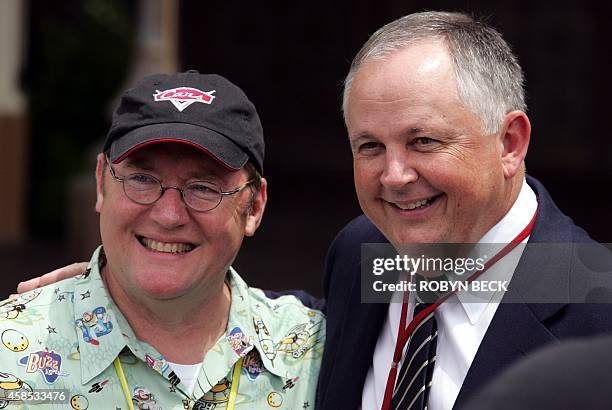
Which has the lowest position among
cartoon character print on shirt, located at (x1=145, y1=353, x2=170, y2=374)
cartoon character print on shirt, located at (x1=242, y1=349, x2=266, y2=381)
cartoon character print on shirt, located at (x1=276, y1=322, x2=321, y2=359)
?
cartoon character print on shirt, located at (x1=276, y1=322, x2=321, y2=359)

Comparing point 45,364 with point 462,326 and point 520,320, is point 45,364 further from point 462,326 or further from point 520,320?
point 520,320

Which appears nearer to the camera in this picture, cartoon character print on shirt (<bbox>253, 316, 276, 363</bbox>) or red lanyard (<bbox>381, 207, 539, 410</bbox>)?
red lanyard (<bbox>381, 207, 539, 410</bbox>)

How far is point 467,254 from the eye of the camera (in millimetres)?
2596

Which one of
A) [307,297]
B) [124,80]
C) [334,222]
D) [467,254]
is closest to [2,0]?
[124,80]

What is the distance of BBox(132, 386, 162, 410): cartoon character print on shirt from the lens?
8.06 ft

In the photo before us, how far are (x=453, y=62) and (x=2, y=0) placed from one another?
27.3 ft

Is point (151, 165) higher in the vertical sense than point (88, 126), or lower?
higher

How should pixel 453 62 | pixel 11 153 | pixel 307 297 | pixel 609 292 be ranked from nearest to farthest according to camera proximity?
pixel 609 292
pixel 453 62
pixel 307 297
pixel 11 153

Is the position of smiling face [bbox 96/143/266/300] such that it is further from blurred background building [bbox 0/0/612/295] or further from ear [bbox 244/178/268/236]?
blurred background building [bbox 0/0/612/295]

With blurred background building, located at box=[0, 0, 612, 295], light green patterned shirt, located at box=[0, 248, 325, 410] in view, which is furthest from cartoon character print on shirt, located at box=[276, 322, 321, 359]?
blurred background building, located at box=[0, 0, 612, 295]

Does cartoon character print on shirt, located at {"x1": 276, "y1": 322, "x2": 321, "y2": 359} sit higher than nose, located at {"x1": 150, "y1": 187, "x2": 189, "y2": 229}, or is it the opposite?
nose, located at {"x1": 150, "y1": 187, "x2": 189, "y2": 229}

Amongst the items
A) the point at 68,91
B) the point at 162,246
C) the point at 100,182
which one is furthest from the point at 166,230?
the point at 68,91

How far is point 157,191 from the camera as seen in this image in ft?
8.29

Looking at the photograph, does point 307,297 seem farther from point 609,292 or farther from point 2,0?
point 2,0
